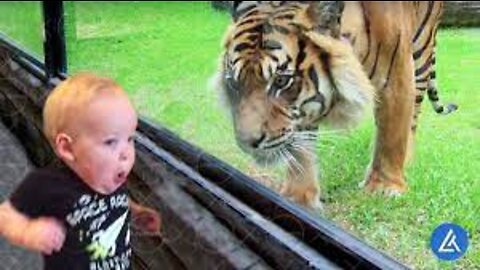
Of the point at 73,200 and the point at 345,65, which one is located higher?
the point at 345,65

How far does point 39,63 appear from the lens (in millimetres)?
3385

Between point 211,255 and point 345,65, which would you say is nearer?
point 345,65

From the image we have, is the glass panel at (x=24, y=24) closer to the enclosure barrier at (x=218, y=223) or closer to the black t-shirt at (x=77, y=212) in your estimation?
the enclosure barrier at (x=218, y=223)

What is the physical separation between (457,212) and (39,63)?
2.04 meters

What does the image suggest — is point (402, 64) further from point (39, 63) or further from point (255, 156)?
point (39, 63)

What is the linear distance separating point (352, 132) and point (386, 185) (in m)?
0.12

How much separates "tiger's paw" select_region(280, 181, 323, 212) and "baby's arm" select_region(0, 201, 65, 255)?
49 cm

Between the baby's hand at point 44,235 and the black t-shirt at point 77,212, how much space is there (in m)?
0.01

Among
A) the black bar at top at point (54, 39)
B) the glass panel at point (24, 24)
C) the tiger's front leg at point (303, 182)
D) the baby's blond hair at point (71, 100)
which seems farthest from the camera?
the glass panel at point (24, 24)

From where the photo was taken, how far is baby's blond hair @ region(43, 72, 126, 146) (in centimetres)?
159

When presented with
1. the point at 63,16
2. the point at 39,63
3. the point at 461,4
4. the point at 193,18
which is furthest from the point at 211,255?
the point at 39,63

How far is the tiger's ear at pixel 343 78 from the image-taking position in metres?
1.66

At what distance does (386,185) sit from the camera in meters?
1.81

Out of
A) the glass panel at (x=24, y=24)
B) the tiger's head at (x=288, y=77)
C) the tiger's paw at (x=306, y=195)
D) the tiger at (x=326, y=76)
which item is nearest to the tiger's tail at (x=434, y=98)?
the tiger at (x=326, y=76)
